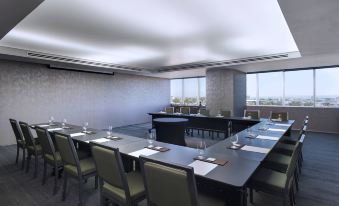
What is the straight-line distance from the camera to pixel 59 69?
6859 mm

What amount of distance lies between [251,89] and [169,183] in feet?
29.8

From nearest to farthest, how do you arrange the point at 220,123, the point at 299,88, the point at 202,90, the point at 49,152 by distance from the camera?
the point at 49,152
the point at 220,123
the point at 299,88
the point at 202,90

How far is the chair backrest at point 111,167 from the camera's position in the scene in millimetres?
1755

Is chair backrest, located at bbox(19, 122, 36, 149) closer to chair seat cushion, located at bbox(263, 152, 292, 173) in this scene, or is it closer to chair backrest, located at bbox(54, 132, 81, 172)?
chair backrest, located at bbox(54, 132, 81, 172)

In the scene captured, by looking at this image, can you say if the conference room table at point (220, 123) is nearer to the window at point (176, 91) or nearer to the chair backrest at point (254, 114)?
the chair backrest at point (254, 114)

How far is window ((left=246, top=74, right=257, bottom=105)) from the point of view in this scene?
925 cm

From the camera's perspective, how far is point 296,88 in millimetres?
8172

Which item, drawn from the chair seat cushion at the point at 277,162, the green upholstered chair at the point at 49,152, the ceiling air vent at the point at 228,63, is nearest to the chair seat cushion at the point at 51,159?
the green upholstered chair at the point at 49,152

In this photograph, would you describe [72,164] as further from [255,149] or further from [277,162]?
[277,162]

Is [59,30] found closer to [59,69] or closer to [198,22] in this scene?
[198,22]

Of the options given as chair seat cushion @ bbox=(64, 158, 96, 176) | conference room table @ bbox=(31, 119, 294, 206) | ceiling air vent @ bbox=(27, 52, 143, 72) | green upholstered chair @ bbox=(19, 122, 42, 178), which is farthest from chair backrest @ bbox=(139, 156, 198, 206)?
ceiling air vent @ bbox=(27, 52, 143, 72)

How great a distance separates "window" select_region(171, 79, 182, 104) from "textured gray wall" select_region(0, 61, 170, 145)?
138 centimetres

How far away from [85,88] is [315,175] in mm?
7705

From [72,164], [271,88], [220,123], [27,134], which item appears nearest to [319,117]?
[271,88]
